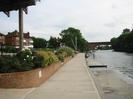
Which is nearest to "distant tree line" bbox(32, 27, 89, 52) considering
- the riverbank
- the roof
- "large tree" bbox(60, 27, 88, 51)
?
"large tree" bbox(60, 27, 88, 51)

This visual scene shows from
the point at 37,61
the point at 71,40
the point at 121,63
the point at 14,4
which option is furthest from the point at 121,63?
the point at 71,40

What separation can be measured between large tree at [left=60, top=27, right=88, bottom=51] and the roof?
140m

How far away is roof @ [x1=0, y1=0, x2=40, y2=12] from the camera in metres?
22.4

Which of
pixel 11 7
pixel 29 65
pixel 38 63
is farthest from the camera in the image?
pixel 11 7

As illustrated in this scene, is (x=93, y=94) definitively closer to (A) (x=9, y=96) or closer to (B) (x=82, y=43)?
(A) (x=9, y=96)

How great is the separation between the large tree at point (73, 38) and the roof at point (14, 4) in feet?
459

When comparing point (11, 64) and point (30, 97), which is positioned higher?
point (11, 64)

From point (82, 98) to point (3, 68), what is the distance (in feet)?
16.0

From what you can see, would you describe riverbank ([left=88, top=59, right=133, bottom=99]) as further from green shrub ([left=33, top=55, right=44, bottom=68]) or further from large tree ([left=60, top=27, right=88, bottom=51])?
large tree ([left=60, top=27, right=88, bottom=51])

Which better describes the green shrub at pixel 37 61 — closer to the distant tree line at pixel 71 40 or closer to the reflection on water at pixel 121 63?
the reflection on water at pixel 121 63

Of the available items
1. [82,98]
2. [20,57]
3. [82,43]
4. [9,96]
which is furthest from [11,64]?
[82,43]

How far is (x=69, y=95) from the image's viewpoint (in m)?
14.9

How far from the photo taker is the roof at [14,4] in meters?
22.4

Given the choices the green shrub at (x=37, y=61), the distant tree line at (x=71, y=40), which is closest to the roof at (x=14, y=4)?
the green shrub at (x=37, y=61)
